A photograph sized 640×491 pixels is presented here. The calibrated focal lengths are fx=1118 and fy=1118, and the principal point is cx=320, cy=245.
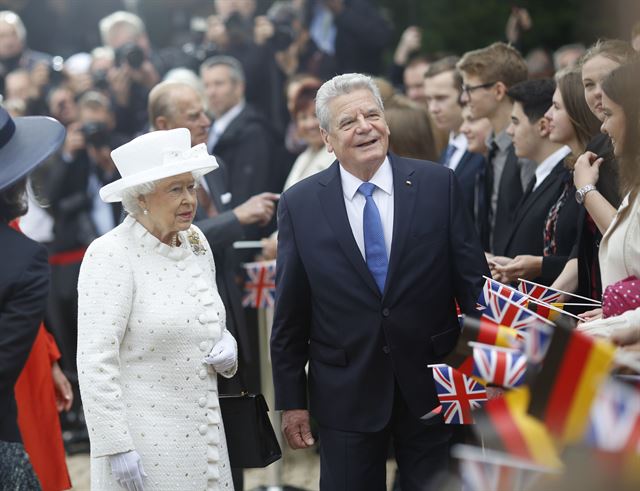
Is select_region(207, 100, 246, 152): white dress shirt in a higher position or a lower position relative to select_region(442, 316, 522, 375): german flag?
lower

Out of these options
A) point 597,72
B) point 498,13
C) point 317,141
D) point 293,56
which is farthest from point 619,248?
point 498,13

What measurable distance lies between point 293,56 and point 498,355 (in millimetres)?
6714

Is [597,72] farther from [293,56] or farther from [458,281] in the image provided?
[293,56]

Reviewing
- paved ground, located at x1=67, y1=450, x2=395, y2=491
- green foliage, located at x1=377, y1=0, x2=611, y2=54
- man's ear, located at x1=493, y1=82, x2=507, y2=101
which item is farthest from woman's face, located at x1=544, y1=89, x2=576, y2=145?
green foliage, located at x1=377, y1=0, x2=611, y2=54

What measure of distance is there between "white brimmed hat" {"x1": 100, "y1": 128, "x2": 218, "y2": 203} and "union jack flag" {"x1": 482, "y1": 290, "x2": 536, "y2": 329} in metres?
1.31

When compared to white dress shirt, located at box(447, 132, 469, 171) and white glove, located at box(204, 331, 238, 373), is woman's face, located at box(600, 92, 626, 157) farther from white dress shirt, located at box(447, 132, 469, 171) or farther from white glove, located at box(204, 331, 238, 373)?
white dress shirt, located at box(447, 132, 469, 171)

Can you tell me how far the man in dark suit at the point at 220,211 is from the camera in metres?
5.77

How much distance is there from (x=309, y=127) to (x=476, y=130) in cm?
127

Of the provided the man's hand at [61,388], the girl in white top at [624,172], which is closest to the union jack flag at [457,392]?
the girl in white top at [624,172]

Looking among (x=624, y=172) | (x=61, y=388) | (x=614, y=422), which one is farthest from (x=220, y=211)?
(x=614, y=422)

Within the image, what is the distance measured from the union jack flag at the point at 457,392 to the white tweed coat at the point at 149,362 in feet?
2.99

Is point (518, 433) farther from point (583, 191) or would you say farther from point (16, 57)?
point (16, 57)

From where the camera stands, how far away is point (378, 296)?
180 inches

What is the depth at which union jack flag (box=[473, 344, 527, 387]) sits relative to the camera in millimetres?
3096
